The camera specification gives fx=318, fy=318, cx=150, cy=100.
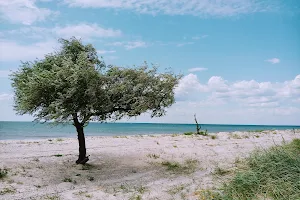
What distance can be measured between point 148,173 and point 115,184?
7.02 ft

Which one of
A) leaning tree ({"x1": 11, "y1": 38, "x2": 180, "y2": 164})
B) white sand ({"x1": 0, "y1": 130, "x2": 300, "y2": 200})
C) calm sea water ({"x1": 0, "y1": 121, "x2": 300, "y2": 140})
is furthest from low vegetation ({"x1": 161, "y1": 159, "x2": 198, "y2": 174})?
calm sea water ({"x1": 0, "y1": 121, "x2": 300, "y2": 140})

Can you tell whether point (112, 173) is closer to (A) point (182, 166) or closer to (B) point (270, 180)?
(A) point (182, 166)

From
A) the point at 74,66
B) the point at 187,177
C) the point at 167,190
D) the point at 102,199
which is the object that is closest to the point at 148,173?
the point at 187,177

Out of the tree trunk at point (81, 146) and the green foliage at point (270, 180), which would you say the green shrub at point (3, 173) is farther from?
the green foliage at point (270, 180)

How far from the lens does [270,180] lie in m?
8.34

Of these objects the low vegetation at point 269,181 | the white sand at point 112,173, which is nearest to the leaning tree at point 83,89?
the white sand at point 112,173

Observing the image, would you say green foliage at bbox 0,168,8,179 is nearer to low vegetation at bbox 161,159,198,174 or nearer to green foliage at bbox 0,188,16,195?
green foliage at bbox 0,188,16,195

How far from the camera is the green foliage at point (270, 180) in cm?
779

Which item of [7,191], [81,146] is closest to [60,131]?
[81,146]

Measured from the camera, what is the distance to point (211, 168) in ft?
41.9

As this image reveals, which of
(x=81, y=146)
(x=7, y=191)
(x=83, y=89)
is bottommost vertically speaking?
(x=7, y=191)

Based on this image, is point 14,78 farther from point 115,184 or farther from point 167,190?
point 167,190

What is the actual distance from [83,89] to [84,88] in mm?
68

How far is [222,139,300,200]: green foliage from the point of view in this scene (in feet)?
25.5
